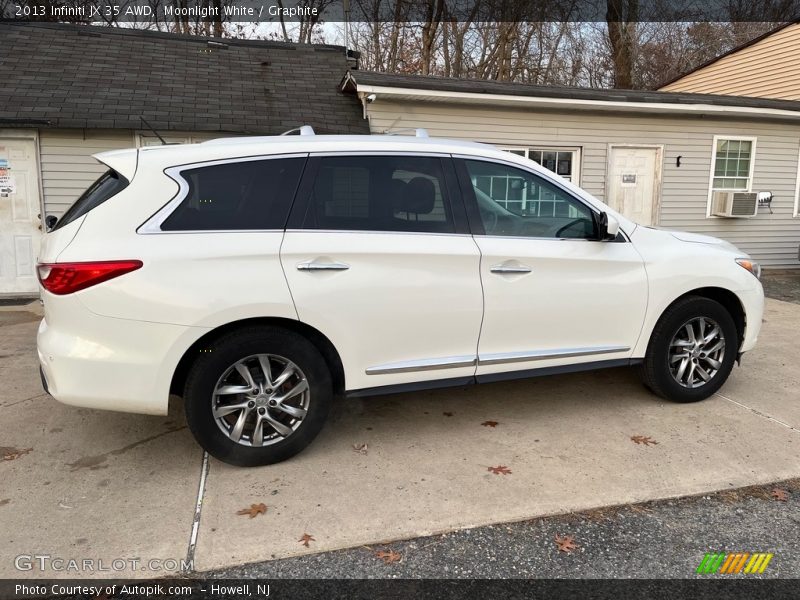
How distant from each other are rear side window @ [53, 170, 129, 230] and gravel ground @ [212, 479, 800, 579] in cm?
196

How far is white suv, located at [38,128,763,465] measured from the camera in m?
2.93

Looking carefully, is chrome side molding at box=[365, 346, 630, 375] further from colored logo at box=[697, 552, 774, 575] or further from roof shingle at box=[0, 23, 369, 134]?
roof shingle at box=[0, 23, 369, 134]

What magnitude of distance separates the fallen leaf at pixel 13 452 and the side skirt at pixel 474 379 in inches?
79.6

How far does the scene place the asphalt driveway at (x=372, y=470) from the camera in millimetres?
2664

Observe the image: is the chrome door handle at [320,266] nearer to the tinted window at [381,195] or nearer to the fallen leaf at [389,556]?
the tinted window at [381,195]

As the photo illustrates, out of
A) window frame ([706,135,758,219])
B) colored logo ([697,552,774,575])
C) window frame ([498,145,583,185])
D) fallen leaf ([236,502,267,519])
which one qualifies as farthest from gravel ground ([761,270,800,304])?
fallen leaf ([236,502,267,519])

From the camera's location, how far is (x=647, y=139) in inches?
408

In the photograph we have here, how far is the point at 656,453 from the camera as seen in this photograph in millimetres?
3482

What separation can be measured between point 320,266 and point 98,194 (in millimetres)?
1266

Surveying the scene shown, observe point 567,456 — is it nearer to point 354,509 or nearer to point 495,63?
point 354,509

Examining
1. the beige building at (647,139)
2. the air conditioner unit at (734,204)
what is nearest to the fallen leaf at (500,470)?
the beige building at (647,139)

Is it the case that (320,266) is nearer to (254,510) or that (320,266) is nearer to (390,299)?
(390,299)

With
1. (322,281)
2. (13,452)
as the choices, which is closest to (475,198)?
(322,281)
